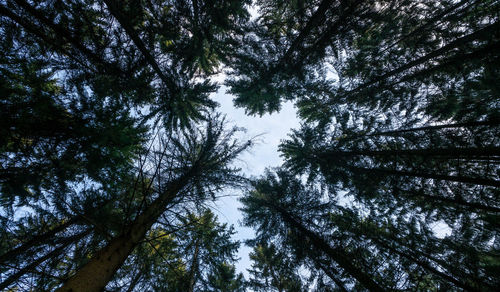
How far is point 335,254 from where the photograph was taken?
187 inches

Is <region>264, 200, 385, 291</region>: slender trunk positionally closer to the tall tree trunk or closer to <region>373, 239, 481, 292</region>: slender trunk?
<region>373, 239, 481, 292</region>: slender trunk

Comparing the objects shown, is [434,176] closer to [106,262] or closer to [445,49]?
→ [445,49]

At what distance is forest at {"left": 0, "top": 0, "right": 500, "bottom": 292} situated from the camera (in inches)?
132

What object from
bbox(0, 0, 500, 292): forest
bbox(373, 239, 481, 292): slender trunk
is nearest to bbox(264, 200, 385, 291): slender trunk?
bbox(0, 0, 500, 292): forest

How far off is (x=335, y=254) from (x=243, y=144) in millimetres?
3929

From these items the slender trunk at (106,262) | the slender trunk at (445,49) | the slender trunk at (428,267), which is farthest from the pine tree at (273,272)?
the slender trunk at (445,49)

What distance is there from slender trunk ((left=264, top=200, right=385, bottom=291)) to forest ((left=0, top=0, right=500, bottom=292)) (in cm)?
4

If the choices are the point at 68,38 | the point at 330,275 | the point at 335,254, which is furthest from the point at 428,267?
the point at 68,38

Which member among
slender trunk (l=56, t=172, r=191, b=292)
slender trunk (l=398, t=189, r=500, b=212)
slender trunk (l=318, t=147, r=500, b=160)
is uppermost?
slender trunk (l=318, t=147, r=500, b=160)

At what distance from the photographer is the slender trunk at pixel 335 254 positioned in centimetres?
386

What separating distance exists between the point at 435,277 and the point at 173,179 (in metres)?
6.18

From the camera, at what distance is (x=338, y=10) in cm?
521

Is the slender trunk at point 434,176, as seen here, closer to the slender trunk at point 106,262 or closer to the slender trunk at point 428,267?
the slender trunk at point 428,267

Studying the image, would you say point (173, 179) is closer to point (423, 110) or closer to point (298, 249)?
point (298, 249)
